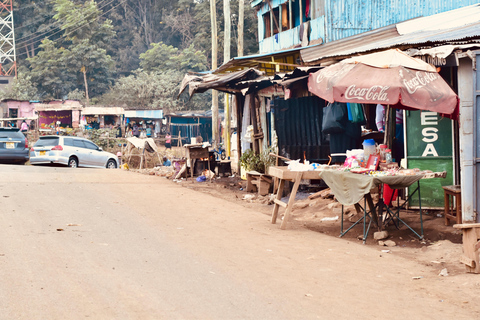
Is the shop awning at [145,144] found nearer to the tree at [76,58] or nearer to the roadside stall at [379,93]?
the roadside stall at [379,93]

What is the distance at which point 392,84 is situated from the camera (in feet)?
24.5

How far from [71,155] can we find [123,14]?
148 ft

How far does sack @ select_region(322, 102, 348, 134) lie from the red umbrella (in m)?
3.10

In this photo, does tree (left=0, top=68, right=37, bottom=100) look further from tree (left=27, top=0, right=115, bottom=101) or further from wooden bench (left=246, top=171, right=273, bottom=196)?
wooden bench (left=246, top=171, right=273, bottom=196)

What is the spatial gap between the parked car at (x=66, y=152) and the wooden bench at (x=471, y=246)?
18.3m

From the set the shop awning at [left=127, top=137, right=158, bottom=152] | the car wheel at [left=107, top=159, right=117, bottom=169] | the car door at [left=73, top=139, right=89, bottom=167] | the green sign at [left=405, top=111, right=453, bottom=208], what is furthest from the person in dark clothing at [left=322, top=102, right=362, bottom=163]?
the shop awning at [left=127, top=137, right=158, bottom=152]

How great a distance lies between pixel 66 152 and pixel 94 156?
1.82 m

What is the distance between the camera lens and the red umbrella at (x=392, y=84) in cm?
745

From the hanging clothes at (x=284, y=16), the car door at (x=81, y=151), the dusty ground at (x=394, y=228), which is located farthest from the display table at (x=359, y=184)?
the hanging clothes at (x=284, y=16)

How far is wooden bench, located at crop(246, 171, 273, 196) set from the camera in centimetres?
1450

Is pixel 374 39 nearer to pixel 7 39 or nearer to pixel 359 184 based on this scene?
pixel 359 184

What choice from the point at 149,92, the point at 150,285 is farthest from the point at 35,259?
the point at 149,92

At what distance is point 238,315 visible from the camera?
4754 mm

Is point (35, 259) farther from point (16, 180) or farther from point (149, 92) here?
point (149, 92)
